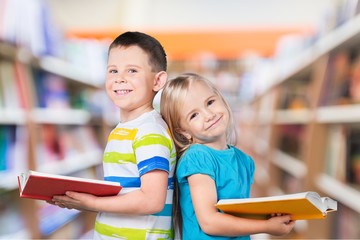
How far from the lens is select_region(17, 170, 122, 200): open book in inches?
29.2

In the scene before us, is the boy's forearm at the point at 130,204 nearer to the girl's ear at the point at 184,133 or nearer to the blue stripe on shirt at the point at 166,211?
the blue stripe on shirt at the point at 166,211

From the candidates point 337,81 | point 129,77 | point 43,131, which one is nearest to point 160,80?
point 129,77

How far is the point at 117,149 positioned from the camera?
846 millimetres

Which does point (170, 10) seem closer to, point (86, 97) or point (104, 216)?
point (86, 97)

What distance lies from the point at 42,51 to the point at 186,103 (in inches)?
81.8

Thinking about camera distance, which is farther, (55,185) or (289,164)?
(289,164)

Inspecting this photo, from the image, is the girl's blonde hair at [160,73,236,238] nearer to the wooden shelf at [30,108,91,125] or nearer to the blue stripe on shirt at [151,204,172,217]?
the blue stripe on shirt at [151,204,172,217]

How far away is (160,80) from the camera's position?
0.86 metres

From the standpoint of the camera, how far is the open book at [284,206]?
75cm

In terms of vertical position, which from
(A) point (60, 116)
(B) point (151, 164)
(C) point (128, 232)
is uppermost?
(A) point (60, 116)

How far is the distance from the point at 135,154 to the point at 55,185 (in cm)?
14

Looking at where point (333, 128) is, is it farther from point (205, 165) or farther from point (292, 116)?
point (205, 165)

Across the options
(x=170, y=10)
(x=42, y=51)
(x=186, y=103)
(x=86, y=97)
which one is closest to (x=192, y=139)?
(x=186, y=103)

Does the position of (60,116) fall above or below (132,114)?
above
